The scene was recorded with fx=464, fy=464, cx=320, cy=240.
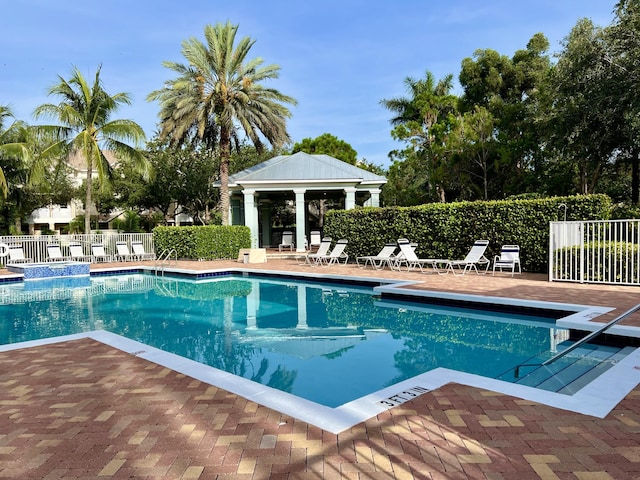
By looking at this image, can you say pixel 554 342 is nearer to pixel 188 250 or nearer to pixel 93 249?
pixel 188 250

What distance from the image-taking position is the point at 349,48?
800 inches

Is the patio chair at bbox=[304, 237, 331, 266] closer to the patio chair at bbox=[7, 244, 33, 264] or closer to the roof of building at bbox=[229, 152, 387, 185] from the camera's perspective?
the roof of building at bbox=[229, 152, 387, 185]

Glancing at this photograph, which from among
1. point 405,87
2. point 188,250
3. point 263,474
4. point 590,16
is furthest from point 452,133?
point 263,474

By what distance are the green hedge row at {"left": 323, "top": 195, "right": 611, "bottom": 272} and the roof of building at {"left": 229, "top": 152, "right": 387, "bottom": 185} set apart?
16.9 feet

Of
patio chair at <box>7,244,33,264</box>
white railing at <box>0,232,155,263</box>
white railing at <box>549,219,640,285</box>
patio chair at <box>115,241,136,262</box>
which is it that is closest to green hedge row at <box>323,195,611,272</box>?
white railing at <box>549,219,640,285</box>

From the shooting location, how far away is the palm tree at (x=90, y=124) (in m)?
20.5

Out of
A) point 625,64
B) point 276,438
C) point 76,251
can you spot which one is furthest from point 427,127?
point 276,438

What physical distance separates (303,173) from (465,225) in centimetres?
1126

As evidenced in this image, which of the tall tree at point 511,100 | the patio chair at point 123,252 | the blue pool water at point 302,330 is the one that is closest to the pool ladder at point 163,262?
the patio chair at point 123,252

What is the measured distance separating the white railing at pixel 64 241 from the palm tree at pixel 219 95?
14.1 ft

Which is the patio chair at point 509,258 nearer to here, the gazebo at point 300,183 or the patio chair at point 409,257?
the patio chair at point 409,257

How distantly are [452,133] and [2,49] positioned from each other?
68.9 feet

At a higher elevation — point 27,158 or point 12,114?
point 12,114

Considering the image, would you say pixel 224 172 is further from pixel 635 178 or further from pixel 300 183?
pixel 635 178
